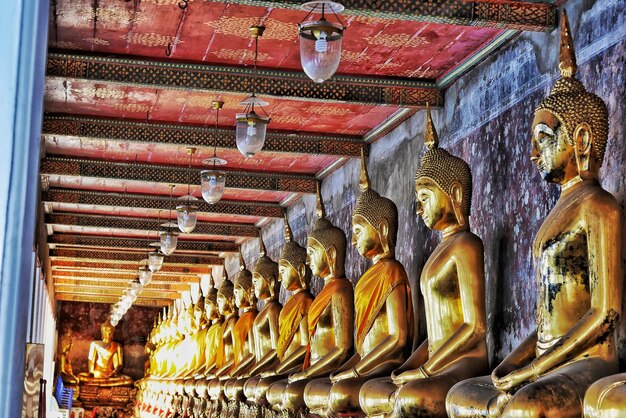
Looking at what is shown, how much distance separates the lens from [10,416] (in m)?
1.42

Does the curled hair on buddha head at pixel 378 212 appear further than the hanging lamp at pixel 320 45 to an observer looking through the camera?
Yes

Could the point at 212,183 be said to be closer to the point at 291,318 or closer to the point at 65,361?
the point at 291,318

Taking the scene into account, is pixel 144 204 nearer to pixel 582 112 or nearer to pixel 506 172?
pixel 506 172

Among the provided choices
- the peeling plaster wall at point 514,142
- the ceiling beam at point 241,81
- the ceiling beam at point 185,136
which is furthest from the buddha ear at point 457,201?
the ceiling beam at point 185,136

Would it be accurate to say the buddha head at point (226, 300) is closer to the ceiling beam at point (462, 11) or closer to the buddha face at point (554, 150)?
the ceiling beam at point (462, 11)

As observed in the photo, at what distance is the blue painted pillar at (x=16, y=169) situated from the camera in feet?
4.70

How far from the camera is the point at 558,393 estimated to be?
165 inches

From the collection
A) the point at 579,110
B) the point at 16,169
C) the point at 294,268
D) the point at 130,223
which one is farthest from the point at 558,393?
the point at 130,223

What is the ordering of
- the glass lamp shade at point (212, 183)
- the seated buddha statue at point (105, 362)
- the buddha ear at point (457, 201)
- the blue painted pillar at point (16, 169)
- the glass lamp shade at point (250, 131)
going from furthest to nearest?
1. the seated buddha statue at point (105, 362)
2. the glass lamp shade at point (212, 183)
3. the glass lamp shade at point (250, 131)
4. the buddha ear at point (457, 201)
5. the blue painted pillar at point (16, 169)

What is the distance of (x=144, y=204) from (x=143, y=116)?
141 inches

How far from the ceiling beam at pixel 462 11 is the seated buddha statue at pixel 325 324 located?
11.6 ft

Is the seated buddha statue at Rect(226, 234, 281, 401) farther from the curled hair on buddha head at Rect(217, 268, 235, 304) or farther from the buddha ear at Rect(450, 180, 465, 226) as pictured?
the buddha ear at Rect(450, 180, 465, 226)

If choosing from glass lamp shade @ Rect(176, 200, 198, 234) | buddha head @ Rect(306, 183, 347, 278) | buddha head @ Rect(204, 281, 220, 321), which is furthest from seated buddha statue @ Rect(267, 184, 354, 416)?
buddha head @ Rect(204, 281, 220, 321)

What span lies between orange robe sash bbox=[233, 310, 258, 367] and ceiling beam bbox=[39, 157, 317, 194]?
7.19 ft
